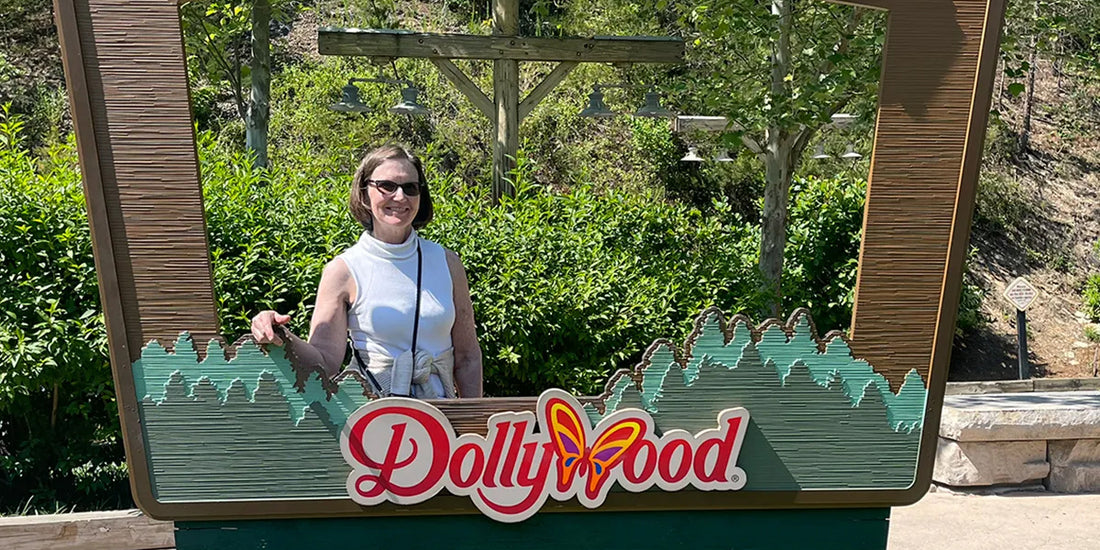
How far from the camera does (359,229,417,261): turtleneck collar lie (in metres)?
2.56

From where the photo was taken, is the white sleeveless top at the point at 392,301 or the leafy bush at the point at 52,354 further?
the leafy bush at the point at 52,354

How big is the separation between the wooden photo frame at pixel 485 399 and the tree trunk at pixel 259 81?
13.2ft

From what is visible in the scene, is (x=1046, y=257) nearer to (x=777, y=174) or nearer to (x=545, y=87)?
(x=777, y=174)

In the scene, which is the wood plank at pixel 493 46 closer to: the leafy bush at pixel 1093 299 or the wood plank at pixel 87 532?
the wood plank at pixel 87 532

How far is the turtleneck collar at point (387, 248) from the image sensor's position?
2.56 meters

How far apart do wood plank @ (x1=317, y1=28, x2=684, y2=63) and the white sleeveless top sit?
2902mm

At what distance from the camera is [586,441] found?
2.48 m

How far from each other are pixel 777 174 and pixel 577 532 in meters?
3.75

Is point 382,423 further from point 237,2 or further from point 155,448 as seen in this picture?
point 237,2

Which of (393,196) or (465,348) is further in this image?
(465,348)

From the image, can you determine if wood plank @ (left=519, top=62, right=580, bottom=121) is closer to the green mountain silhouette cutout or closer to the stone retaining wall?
the stone retaining wall

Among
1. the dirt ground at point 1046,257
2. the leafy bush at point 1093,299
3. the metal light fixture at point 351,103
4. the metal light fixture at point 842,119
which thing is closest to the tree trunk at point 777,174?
the metal light fixture at point 842,119

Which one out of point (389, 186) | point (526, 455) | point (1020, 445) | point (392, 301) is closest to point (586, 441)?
point (526, 455)

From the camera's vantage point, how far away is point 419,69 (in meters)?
12.7
